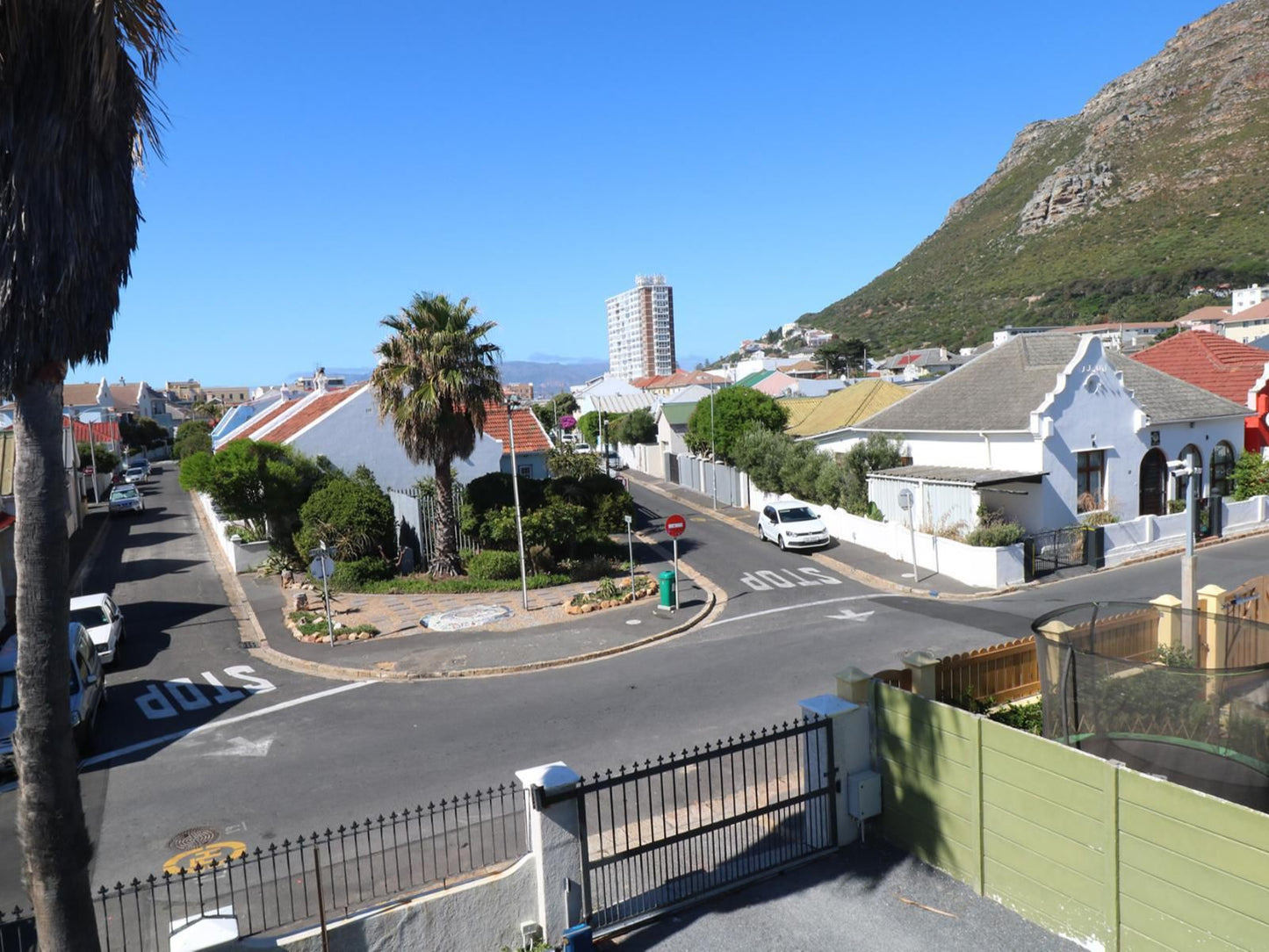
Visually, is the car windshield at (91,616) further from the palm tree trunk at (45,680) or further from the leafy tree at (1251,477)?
the leafy tree at (1251,477)

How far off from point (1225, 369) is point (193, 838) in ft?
125

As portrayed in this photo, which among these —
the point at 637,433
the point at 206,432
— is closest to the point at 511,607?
the point at 637,433

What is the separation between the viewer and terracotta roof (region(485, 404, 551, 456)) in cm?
3244

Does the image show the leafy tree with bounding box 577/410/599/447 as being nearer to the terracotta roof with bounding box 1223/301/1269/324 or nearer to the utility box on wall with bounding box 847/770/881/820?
the terracotta roof with bounding box 1223/301/1269/324

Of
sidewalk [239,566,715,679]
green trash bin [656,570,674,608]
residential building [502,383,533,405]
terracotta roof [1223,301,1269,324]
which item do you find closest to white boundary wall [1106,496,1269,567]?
sidewalk [239,566,715,679]

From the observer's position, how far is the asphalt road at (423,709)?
11695 mm

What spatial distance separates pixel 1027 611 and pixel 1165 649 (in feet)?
33.7

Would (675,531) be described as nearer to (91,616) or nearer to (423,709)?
(423,709)

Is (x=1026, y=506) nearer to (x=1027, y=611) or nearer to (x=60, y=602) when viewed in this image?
(x=1027, y=611)

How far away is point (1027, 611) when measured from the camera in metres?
20.4

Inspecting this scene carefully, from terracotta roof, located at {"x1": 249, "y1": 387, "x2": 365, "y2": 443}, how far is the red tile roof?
29.7 meters

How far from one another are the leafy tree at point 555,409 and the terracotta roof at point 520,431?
51872 mm

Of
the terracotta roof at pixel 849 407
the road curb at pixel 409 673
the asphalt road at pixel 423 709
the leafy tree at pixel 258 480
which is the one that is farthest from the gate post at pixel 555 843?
the terracotta roof at pixel 849 407

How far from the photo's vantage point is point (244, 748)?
45.5 feet
